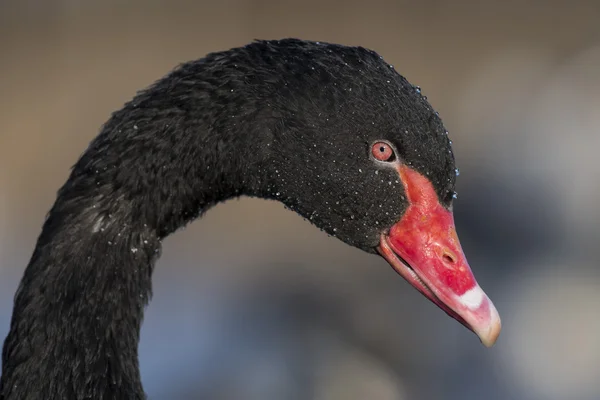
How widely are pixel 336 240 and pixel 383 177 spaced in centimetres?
477

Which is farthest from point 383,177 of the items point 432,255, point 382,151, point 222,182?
point 222,182

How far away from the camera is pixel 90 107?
250 inches

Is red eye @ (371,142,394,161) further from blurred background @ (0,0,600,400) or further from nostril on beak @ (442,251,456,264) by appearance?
blurred background @ (0,0,600,400)

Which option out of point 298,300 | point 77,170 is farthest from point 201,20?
point 77,170

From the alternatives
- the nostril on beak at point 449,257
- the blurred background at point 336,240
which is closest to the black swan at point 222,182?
the nostril on beak at point 449,257

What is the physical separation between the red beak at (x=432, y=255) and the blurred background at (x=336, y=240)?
2.90m

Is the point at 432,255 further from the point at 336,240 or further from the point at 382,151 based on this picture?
the point at 336,240

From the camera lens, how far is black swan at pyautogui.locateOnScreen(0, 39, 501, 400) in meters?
1.83

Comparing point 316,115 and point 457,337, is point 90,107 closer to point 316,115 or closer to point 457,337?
point 457,337

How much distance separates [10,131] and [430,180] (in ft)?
16.1

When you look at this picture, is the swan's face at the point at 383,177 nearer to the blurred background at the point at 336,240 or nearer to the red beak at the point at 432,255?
the red beak at the point at 432,255

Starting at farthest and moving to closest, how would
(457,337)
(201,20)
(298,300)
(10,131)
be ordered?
1. (201,20)
2. (10,131)
3. (298,300)
4. (457,337)

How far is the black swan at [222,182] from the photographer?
1.83 meters

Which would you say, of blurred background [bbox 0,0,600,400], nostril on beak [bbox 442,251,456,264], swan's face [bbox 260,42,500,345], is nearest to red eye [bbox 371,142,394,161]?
swan's face [bbox 260,42,500,345]
